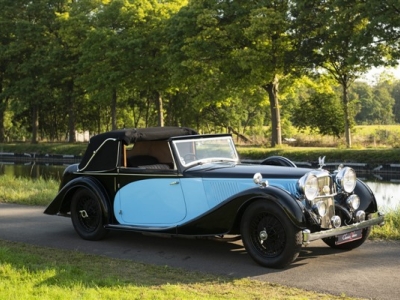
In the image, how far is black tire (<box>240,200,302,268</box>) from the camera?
6367 mm

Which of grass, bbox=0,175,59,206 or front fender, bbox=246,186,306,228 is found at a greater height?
front fender, bbox=246,186,306,228

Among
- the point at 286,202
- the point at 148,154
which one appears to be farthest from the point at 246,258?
the point at 148,154

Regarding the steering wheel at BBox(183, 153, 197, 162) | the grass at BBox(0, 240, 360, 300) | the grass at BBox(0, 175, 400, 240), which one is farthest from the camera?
the grass at BBox(0, 175, 400, 240)

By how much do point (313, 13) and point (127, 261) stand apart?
86.6 feet

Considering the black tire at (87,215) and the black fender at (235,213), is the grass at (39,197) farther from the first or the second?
the black tire at (87,215)

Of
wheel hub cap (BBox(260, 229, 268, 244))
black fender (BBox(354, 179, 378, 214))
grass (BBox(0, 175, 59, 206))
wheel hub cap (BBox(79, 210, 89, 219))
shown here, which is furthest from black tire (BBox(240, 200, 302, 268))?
grass (BBox(0, 175, 59, 206))

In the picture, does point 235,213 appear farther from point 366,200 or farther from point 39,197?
point 39,197

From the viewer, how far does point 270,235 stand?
6.65 meters

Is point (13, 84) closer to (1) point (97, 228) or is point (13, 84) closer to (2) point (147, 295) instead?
(1) point (97, 228)

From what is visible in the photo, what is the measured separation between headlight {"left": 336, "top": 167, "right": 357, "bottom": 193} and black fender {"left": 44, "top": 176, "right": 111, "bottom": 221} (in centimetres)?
348

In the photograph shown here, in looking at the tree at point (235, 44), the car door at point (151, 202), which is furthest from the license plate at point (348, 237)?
the tree at point (235, 44)

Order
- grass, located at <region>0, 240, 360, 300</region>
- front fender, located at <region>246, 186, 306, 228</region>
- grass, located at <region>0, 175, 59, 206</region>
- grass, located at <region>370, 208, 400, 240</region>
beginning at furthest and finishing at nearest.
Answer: grass, located at <region>0, 175, 59, 206</region> < grass, located at <region>370, 208, 400, 240</region> < front fender, located at <region>246, 186, 306, 228</region> < grass, located at <region>0, 240, 360, 300</region>

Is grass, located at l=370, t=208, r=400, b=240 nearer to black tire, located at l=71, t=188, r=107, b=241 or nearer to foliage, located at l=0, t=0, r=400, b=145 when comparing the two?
black tire, located at l=71, t=188, r=107, b=241

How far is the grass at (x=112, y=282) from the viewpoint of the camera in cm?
534
